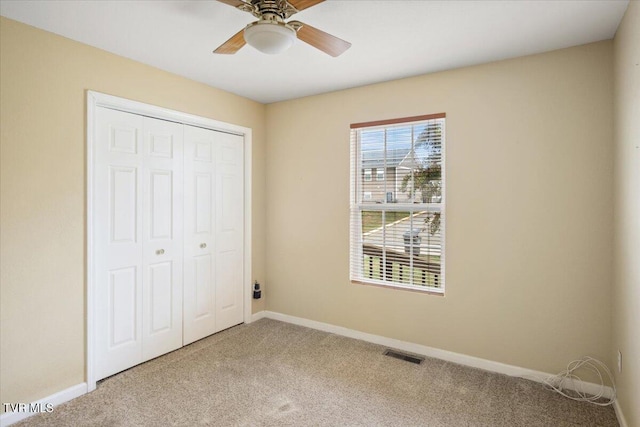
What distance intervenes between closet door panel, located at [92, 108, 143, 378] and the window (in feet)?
6.51

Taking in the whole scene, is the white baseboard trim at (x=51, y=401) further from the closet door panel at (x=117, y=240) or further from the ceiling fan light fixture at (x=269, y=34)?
the ceiling fan light fixture at (x=269, y=34)

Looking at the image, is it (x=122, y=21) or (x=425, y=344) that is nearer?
(x=122, y=21)

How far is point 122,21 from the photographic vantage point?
2.16 meters

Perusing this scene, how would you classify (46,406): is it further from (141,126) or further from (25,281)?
(141,126)

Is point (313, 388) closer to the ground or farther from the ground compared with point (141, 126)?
closer to the ground

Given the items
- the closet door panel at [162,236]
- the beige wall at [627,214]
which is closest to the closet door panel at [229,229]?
the closet door panel at [162,236]

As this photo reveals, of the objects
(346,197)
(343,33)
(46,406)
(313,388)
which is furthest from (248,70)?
(46,406)

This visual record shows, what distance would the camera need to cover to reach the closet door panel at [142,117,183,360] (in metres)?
2.93

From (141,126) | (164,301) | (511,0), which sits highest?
(511,0)

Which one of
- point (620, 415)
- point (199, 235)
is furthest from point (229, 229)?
point (620, 415)

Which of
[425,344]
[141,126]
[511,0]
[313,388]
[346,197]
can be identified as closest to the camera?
[511,0]

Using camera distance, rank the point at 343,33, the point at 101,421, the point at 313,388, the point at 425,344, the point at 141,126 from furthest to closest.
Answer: the point at 425,344 < the point at 141,126 < the point at 313,388 < the point at 343,33 < the point at 101,421

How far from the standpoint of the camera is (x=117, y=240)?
2.72m

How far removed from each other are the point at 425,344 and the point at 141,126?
3.12 m
